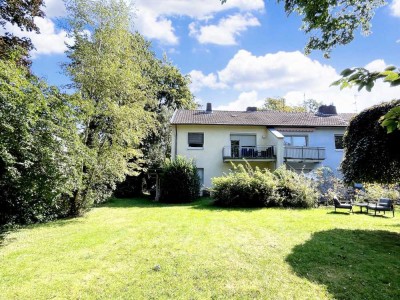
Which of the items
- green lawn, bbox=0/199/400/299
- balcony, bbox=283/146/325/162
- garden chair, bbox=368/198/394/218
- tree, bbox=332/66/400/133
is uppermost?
balcony, bbox=283/146/325/162

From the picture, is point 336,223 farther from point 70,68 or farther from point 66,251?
point 70,68

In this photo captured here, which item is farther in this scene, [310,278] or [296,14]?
[296,14]

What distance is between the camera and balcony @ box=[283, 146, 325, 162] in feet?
72.4

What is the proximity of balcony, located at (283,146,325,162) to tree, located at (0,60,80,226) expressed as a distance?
17.2 metres

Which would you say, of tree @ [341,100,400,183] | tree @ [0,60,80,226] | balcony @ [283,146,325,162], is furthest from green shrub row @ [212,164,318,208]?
tree @ [0,60,80,226]

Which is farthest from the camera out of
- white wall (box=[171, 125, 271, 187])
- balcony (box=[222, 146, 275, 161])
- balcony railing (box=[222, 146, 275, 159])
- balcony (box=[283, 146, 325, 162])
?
white wall (box=[171, 125, 271, 187])

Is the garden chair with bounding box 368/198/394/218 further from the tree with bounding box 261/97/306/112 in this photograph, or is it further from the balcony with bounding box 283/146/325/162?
the tree with bounding box 261/97/306/112

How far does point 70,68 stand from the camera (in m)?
12.8

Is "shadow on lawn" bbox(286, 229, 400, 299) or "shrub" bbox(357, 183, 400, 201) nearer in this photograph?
"shadow on lawn" bbox(286, 229, 400, 299)

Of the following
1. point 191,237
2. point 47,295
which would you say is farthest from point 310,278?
point 47,295

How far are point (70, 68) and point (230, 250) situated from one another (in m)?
11.3

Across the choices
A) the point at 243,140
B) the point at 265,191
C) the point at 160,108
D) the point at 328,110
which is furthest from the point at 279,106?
the point at 265,191

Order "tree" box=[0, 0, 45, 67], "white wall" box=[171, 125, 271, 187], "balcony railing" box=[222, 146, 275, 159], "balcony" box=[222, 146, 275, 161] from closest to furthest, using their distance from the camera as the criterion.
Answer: "tree" box=[0, 0, 45, 67], "balcony" box=[222, 146, 275, 161], "balcony railing" box=[222, 146, 275, 159], "white wall" box=[171, 125, 271, 187]

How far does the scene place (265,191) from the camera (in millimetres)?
14984
